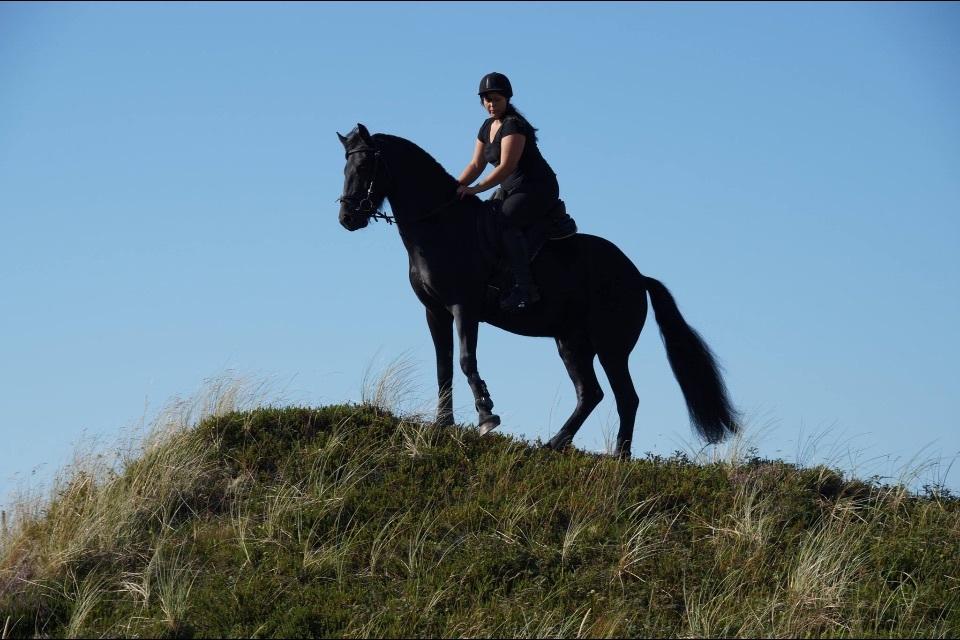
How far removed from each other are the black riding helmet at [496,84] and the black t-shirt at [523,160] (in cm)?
28

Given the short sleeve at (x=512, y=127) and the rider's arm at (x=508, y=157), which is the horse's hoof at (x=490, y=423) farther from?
the short sleeve at (x=512, y=127)

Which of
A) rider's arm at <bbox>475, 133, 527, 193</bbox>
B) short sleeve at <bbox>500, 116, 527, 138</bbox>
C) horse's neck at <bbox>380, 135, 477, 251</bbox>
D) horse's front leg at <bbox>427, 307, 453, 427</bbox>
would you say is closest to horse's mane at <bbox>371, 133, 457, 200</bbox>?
horse's neck at <bbox>380, 135, 477, 251</bbox>

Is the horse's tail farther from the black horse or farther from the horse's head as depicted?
the horse's head

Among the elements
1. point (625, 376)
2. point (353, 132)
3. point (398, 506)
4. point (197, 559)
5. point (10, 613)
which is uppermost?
point (353, 132)

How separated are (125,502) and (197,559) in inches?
45.5

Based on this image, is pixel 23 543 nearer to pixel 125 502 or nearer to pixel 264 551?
pixel 125 502

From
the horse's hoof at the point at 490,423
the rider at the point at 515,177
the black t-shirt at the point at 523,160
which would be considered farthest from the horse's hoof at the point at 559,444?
the black t-shirt at the point at 523,160

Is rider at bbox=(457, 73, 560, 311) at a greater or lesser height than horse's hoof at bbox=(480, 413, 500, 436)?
greater

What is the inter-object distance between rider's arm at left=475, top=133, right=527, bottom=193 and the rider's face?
0.40 meters

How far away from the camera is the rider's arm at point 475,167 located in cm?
1293

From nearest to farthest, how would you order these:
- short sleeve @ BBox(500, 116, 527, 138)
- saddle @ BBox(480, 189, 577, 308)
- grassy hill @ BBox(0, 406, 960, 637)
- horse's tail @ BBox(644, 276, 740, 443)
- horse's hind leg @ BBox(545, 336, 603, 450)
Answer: grassy hill @ BBox(0, 406, 960, 637), saddle @ BBox(480, 189, 577, 308), short sleeve @ BBox(500, 116, 527, 138), horse's hind leg @ BBox(545, 336, 603, 450), horse's tail @ BBox(644, 276, 740, 443)

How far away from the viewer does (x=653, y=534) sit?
10.5 meters

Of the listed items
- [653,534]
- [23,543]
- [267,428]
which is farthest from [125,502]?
[653,534]

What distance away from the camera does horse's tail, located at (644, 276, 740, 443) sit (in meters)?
13.2
